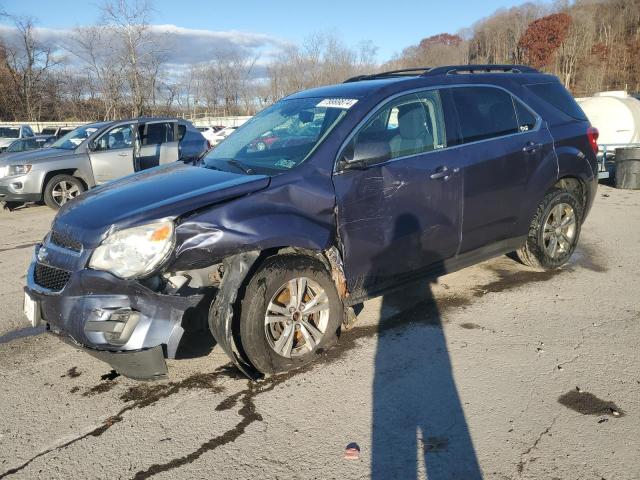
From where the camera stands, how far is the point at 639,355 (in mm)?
3516

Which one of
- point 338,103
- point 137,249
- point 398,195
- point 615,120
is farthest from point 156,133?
point 615,120

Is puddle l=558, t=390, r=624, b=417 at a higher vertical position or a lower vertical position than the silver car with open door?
lower

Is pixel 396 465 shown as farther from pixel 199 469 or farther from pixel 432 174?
pixel 432 174

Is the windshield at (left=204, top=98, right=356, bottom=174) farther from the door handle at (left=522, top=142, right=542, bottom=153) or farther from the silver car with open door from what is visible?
the silver car with open door

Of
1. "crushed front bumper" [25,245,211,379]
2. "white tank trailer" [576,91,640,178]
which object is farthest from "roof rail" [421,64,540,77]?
"white tank trailer" [576,91,640,178]

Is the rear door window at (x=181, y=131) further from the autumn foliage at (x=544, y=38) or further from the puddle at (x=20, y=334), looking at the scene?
the autumn foliage at (x=544, y=38)

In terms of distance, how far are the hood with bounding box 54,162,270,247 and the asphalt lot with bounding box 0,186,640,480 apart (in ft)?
3.54

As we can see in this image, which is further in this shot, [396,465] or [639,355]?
[639,355]

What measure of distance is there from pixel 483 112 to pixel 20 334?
4322 mm

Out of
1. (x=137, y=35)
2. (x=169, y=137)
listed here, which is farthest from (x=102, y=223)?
(x=137, y=35)

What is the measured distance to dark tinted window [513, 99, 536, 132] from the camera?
468 centimetres

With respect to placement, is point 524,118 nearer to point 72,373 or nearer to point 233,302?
point 233,302

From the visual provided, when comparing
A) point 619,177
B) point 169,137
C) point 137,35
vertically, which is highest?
point 137,35

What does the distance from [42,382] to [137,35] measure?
77.0 ft
